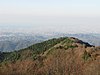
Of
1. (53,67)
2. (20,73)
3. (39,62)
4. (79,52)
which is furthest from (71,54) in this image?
(20,73)

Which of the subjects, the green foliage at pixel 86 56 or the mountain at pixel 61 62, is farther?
the green foliage at pixel 86 56

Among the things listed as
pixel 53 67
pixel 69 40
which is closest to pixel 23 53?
pixel 69 40

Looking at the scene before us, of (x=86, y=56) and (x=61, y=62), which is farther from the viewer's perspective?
(x=86, y=56)

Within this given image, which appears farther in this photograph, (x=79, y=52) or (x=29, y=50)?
(x=29, y=50)

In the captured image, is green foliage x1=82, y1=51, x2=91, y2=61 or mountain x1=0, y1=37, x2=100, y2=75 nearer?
mountain x1=0, y1=37, x2=100, y2=75

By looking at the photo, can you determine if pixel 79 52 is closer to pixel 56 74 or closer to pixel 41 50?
pixel 56 74

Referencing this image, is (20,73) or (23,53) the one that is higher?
(20,73)

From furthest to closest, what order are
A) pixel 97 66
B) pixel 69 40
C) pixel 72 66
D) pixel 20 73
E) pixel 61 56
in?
1. pixel 69 40
2. pixel 61 56
3. pixel 72 66
4. pixel 97 66
5. pixel 20 73

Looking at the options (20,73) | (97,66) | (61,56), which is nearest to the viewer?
(20,73)

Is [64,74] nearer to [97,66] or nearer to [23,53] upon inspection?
[97,66]
